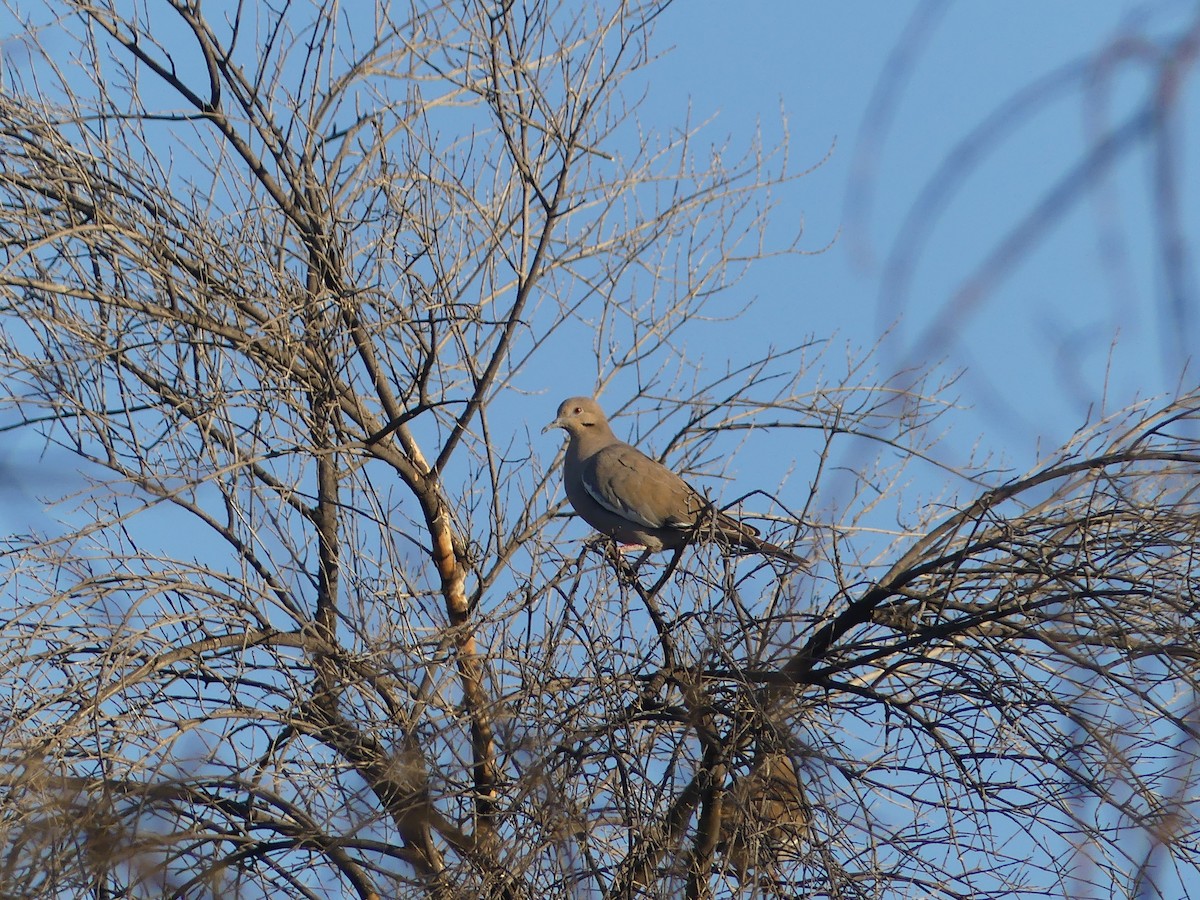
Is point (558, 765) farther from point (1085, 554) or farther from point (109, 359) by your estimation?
point (109, 359)

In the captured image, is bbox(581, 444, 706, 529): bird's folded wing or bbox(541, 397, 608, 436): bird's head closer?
bbox(581, 444, 706, 529): bird's folded wing

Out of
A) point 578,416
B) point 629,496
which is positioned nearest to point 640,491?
point 629,496

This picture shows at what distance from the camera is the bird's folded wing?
288 inches

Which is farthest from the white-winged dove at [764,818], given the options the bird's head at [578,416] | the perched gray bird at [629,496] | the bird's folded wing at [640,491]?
the bird's head at [578,416]

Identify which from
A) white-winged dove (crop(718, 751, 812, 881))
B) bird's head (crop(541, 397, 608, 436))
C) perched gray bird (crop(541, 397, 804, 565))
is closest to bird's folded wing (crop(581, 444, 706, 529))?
perched gray bird (crop(541, 397, 804, 565))

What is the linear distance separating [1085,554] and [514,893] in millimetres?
2200

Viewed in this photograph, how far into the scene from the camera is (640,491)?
7.37 m

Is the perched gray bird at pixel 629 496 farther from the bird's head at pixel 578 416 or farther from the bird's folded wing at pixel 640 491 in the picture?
the bird's head at pixel 578 416

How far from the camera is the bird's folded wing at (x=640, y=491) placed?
7316 millimetres

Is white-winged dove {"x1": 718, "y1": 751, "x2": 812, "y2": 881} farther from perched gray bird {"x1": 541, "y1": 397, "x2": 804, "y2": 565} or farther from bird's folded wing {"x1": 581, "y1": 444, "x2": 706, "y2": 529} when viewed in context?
bird's folded wing {"x1": 581, "y1": 444, "x2": 706, "y2": 529}

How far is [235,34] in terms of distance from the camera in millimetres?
7082

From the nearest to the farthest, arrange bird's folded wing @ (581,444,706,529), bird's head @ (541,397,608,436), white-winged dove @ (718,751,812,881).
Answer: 1. white-winged dove @ (718,751,812,881)
2. bird's folded wing @ (581,444,706,529)
3. bird's head @ (541,397,608,436)

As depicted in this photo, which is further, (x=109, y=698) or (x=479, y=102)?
(x=479, y=102)

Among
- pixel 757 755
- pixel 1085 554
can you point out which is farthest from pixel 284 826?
pixel 1085 554
